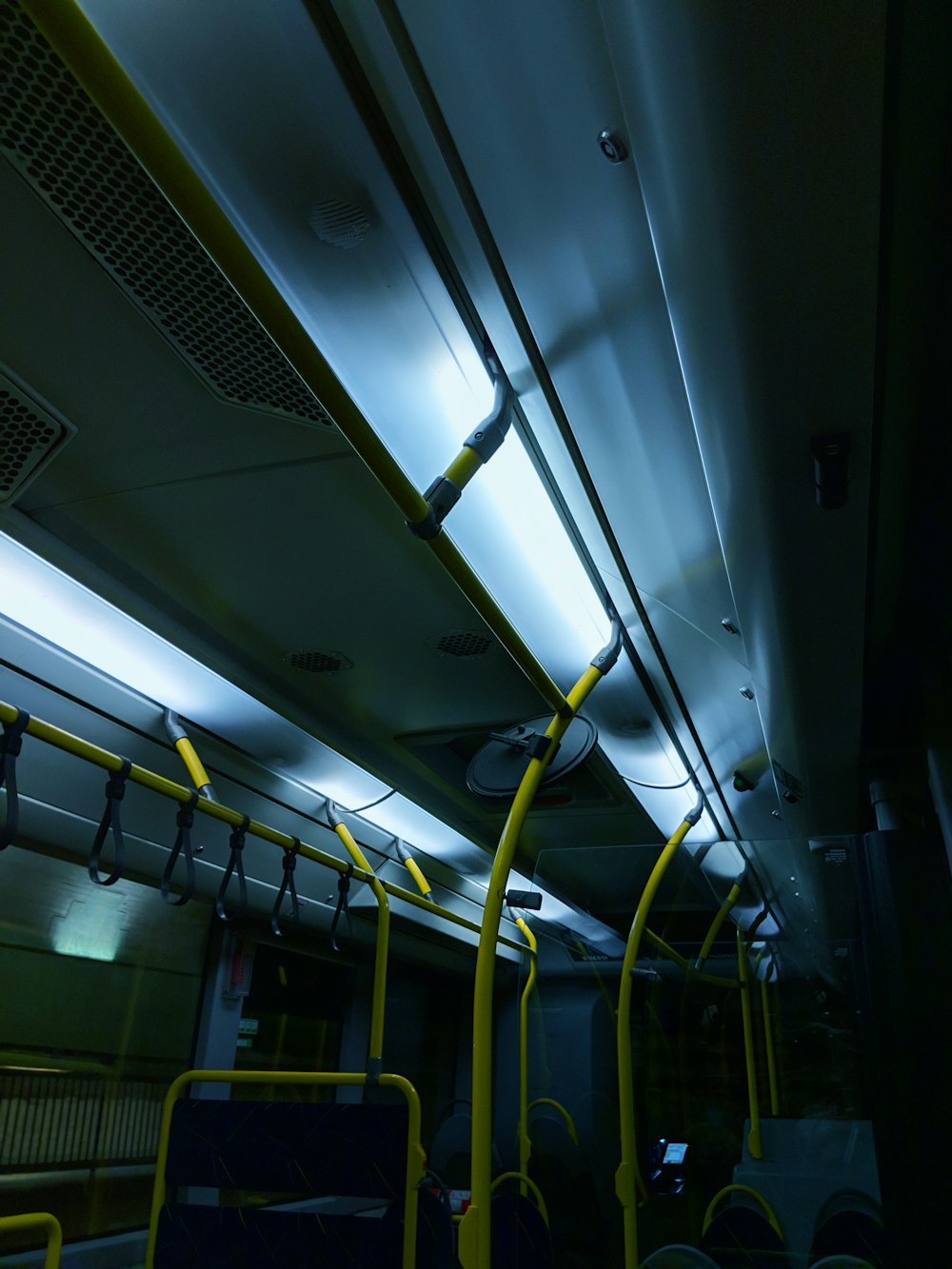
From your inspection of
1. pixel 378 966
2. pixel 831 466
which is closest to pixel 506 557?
pixel 831 466

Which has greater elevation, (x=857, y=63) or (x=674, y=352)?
(x=674, y=352)

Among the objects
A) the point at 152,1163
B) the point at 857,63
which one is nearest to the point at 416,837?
the point at 152,1163

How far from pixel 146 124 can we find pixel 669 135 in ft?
1.95

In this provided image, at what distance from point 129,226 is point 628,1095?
3040mm

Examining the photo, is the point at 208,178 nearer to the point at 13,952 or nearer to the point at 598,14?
the point at 598,14

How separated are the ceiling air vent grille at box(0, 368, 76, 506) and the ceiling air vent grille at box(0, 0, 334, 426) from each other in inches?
15.6

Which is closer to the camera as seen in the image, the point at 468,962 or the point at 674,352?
the point at 674,352

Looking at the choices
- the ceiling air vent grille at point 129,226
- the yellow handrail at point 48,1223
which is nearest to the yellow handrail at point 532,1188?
the yellow handrail at point 48,1223

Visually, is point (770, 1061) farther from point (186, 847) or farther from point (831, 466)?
point (831, 466)

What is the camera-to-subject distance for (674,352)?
154cm

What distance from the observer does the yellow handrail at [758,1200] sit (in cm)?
268

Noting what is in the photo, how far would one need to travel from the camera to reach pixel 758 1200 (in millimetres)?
2740

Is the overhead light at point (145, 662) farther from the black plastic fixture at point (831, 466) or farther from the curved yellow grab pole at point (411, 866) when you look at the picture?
the black plastic fixture at point (831, 466)

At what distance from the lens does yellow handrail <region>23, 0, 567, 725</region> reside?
93 centimetres
